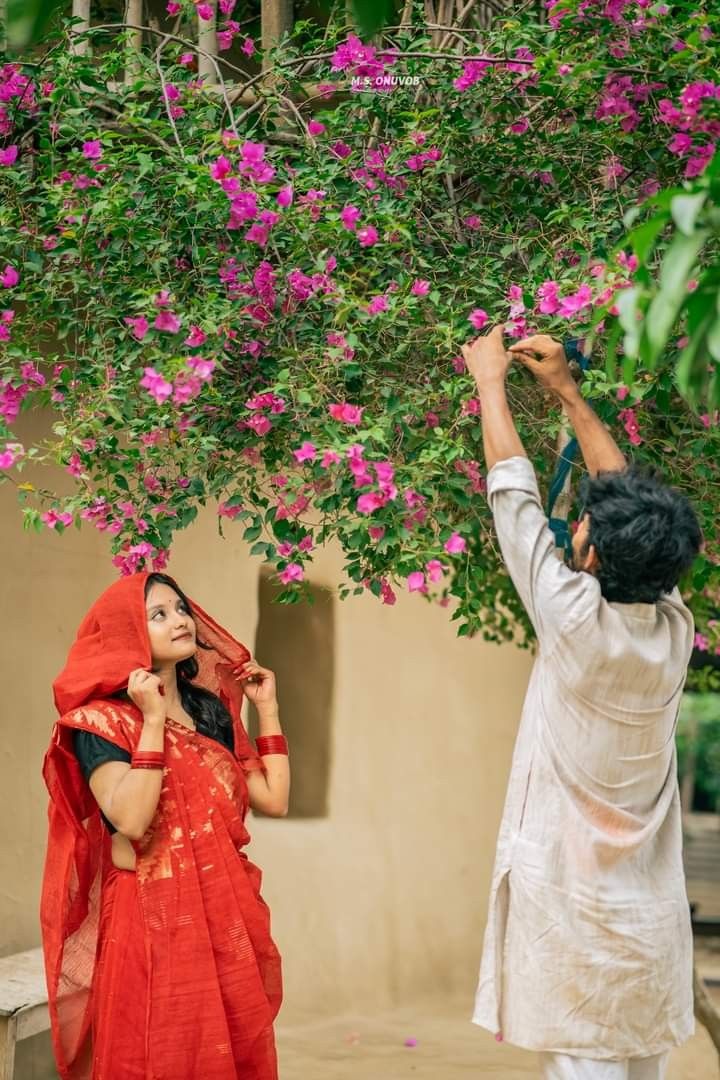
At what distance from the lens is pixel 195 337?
10.3 ft

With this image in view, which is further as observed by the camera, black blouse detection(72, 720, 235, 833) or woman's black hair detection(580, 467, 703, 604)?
black blouse detection(72, 720, 235, 833)

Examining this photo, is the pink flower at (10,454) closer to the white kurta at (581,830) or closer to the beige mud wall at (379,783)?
the white kurta at (581,830)

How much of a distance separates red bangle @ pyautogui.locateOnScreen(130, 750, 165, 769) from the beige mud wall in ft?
7.93

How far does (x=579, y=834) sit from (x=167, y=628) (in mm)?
1129

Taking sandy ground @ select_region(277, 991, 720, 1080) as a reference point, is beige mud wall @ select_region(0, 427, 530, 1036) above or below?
above

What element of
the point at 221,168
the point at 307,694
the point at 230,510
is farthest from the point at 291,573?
the point at 307,694

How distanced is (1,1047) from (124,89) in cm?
281

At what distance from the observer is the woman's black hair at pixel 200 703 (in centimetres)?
344

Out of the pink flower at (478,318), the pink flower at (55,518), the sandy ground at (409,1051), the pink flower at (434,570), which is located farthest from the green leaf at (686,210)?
the sandy ground at (409,1051)

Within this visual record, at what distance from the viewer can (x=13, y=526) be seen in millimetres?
5238

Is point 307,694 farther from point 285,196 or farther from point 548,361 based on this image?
point 548,361

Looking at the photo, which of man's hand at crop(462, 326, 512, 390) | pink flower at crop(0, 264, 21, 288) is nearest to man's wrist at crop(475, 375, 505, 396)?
man's hand at crop(462, 326, 512, 390)

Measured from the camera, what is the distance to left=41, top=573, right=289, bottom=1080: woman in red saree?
3.07m

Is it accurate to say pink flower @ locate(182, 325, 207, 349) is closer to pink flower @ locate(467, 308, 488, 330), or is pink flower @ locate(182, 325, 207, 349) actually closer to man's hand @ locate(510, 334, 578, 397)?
pink flower @ locate(467, 308, 488, 330)
